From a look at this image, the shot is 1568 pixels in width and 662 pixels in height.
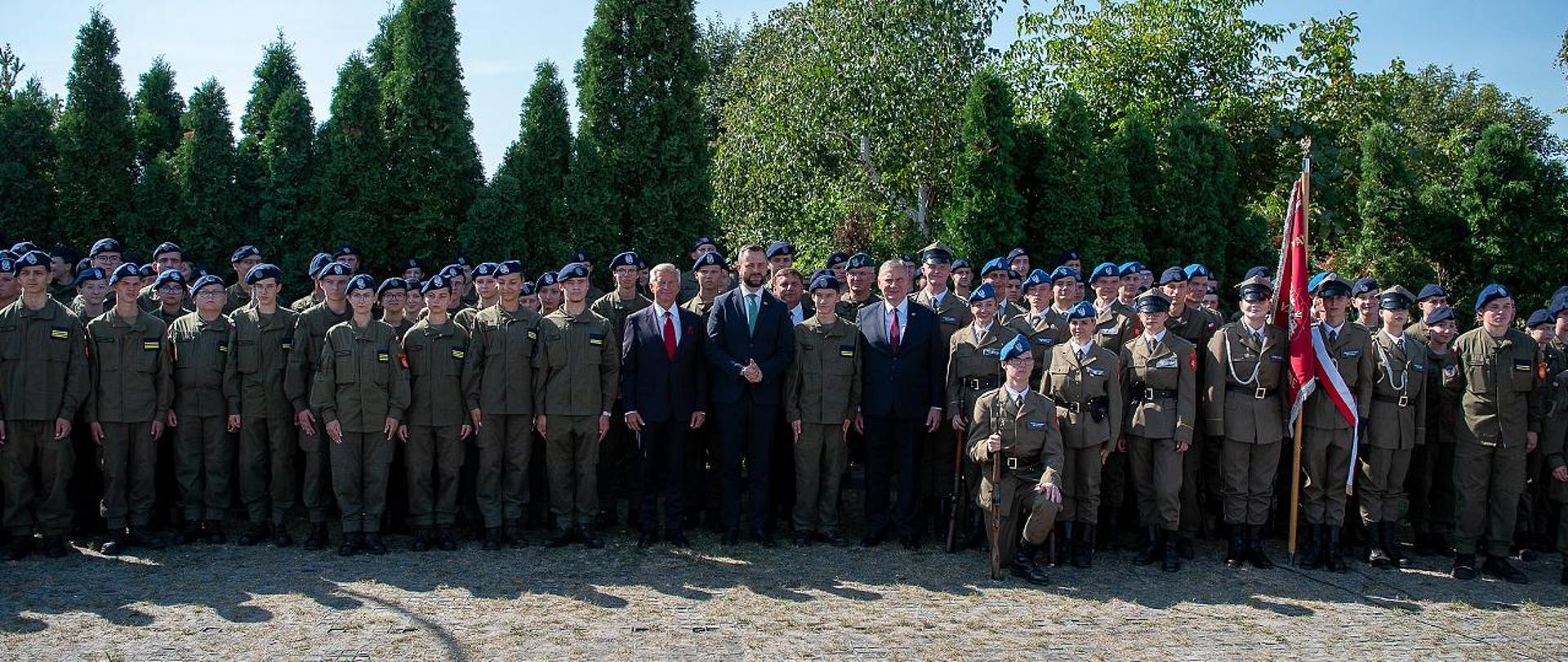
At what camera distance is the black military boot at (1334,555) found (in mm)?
7598

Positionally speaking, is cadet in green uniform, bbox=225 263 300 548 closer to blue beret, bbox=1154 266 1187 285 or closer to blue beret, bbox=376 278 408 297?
blue beret, bbox=376 278 408 297

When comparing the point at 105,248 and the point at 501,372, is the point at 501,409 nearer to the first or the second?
the point at 501,372

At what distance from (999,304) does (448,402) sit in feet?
14.4

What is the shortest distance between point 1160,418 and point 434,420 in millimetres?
4957

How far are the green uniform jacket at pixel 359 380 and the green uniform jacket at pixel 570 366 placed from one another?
953mm

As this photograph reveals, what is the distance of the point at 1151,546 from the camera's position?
7727mm

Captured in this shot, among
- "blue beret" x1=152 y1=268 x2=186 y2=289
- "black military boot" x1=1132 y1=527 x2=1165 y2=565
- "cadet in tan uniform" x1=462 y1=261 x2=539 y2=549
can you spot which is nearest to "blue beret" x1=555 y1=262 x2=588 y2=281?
"cadet in tan uniform" x1=462 y1=261 x2=539 y2=549

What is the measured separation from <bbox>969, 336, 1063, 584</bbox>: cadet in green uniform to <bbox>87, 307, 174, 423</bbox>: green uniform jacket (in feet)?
18.3

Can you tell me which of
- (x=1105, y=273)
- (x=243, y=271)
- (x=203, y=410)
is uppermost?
(x=1105, y=273)

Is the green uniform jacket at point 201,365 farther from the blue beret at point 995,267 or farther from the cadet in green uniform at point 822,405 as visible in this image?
the blue beret at point 995,267

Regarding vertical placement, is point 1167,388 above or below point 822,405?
above

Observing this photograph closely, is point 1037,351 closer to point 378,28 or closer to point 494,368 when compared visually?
point 494,368

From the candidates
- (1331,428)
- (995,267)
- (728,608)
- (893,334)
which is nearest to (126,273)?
(728,608)

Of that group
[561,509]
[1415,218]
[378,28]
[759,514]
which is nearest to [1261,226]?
[1415,218]
